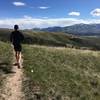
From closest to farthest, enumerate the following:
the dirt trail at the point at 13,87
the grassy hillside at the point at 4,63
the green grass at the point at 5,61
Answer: the dirt trail at the point at 13,87 → the grassy hillside at the point at 4,63 → the green grass at the point at 5,61

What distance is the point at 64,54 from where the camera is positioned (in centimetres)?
3722

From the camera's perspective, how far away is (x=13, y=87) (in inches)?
779

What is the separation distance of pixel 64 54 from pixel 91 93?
588 inches

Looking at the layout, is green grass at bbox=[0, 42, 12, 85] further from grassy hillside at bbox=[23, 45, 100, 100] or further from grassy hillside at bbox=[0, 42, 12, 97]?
grassy hillside at bbox=[23, 45, 100, 100]

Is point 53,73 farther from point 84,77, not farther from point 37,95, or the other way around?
point 37,95

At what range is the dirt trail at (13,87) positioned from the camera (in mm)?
18469

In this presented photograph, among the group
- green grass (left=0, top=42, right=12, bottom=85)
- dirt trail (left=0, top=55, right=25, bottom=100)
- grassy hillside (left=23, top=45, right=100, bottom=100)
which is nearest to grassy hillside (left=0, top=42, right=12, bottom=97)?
green grass (left=0, top=42, right=12, bottom=85)

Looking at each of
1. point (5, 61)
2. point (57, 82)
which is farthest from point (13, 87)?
point (5, 61)

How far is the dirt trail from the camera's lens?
18469 millimetres

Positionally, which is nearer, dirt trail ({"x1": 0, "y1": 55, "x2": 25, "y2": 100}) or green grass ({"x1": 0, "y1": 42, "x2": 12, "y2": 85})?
dirt trail ({"x1": 0, "y1": 55, "x2": 25, "y2": 100})

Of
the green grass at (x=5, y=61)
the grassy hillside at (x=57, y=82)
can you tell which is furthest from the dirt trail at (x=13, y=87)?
the green grass at (x=5, y=61)

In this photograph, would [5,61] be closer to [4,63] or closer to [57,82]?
[4,63]

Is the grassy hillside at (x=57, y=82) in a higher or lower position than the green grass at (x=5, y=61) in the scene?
lower

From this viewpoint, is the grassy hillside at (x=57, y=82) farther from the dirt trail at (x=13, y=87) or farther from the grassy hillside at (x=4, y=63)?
the grassy hillside at (x=4, y=63)
